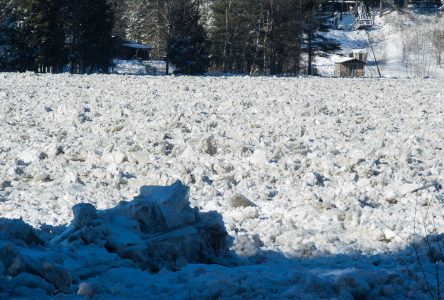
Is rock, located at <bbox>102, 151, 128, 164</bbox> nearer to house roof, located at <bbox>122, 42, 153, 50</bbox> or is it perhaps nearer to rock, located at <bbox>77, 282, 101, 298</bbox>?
rock, located at <bbox>77, 282, 101, 298</bbox>

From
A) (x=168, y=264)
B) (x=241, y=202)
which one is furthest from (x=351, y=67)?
(x=168, y=264)

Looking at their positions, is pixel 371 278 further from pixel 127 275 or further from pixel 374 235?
pixel 374 235

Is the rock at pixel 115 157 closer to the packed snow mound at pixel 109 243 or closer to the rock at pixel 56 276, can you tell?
the packed snow mound at pixel 109 243

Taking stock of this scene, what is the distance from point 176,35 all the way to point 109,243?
139 feet

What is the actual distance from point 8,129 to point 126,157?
11.6ft

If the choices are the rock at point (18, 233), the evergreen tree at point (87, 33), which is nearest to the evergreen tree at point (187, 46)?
the evergreen tree at point (87, 33)

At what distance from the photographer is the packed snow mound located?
4.68m

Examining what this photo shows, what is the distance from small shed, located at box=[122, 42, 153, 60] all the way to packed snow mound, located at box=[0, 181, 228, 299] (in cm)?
5209

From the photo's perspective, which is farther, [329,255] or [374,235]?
[374,235]

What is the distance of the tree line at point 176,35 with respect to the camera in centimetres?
4031

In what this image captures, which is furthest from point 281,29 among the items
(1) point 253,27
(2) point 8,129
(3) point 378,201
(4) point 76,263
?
(4) point 76,263

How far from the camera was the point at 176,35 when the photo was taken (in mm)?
47312

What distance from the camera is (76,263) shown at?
17.3 feet

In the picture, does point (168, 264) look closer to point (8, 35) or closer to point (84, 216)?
point (84, 216)
